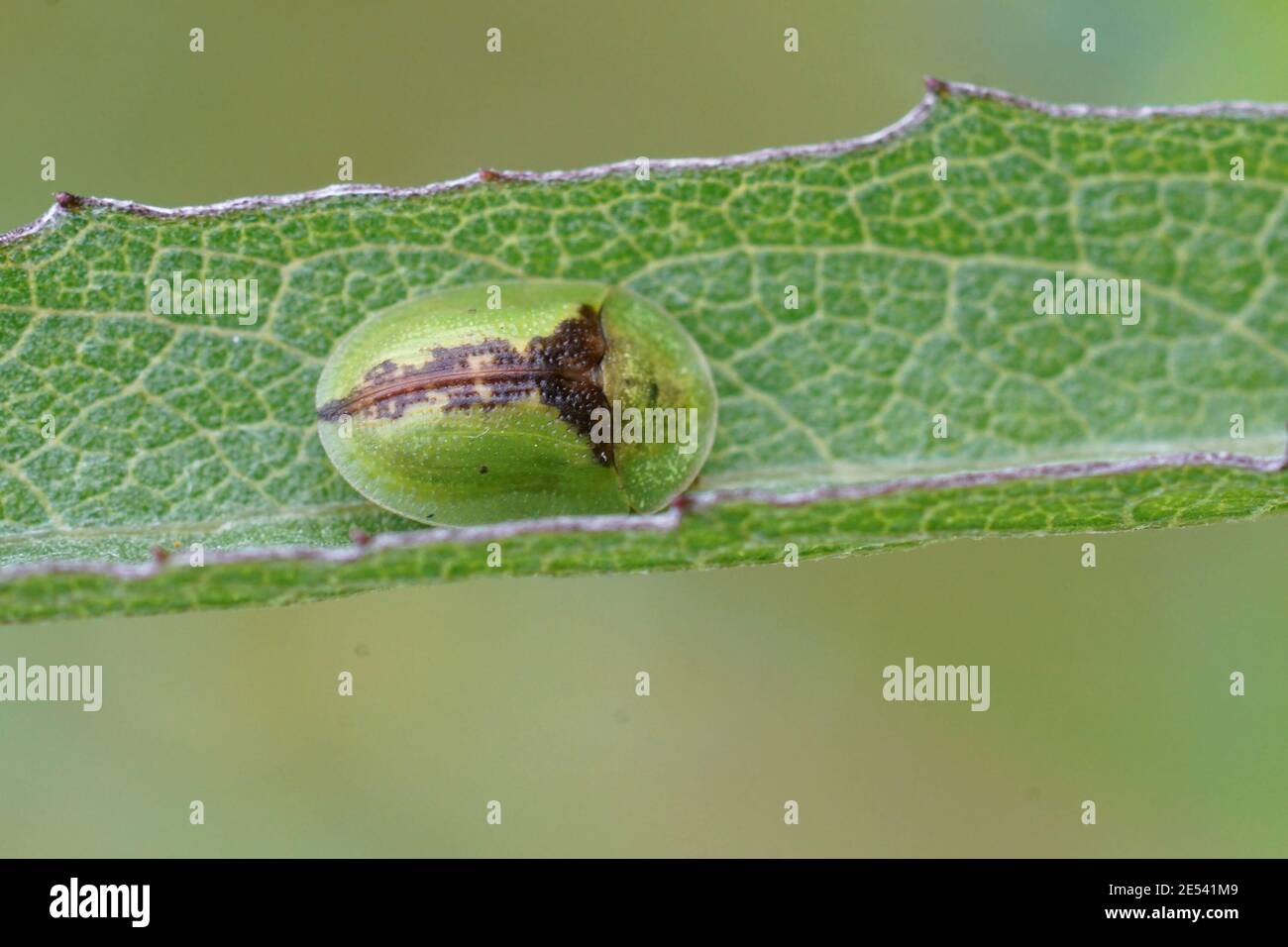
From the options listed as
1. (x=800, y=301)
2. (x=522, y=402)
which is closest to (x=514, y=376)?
(x=522, y=402)

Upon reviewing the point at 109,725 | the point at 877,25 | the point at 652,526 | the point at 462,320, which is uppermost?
the point at 877,25

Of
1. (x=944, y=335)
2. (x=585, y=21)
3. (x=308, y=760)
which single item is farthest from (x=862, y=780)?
(x=585, y=21)

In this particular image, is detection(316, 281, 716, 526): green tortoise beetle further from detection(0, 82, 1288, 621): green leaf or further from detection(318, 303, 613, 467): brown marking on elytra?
detection(0, 82, 1288, 621): green leaf

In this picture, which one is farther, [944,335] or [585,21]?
[585,21]

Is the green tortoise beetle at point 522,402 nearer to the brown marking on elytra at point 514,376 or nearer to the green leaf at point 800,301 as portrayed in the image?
the brown marking on elytra at point 514,376

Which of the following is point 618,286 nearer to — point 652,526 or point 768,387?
point 768,387
